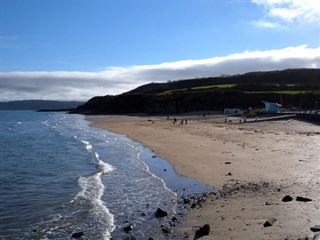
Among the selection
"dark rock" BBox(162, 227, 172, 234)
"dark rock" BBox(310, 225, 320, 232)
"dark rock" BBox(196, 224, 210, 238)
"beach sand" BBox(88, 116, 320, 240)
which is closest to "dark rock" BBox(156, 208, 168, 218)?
"beach sand" BBox(88, 116, 320, 240)

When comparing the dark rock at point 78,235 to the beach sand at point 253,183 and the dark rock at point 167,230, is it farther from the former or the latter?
the beach sand at point 253,183

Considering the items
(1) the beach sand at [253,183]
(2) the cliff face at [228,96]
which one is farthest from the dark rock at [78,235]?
(2) the cliff face at [228,96]

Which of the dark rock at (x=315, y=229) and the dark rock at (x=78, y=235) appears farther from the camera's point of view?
the dark rock at (x=78, y=235)

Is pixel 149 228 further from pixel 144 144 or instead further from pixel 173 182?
pixel 144 144

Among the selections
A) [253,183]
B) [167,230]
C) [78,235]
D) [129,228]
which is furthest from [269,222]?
[253,183]

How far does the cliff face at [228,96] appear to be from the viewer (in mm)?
91000

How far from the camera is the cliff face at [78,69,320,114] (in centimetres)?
9100

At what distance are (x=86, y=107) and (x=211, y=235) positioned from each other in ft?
533

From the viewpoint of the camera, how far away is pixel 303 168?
18.0 meters

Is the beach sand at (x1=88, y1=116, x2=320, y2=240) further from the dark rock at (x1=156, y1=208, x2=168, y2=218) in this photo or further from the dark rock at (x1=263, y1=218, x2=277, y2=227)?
the dark rock at (x1=156, y1=208, x2=168, y2=218)

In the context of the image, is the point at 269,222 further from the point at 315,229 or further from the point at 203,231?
the point at 203,231

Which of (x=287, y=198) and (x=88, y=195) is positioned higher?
(x=287, y=198)

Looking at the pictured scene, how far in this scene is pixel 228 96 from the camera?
9875 cm

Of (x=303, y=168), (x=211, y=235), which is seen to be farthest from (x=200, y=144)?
(x=211, y=235)
